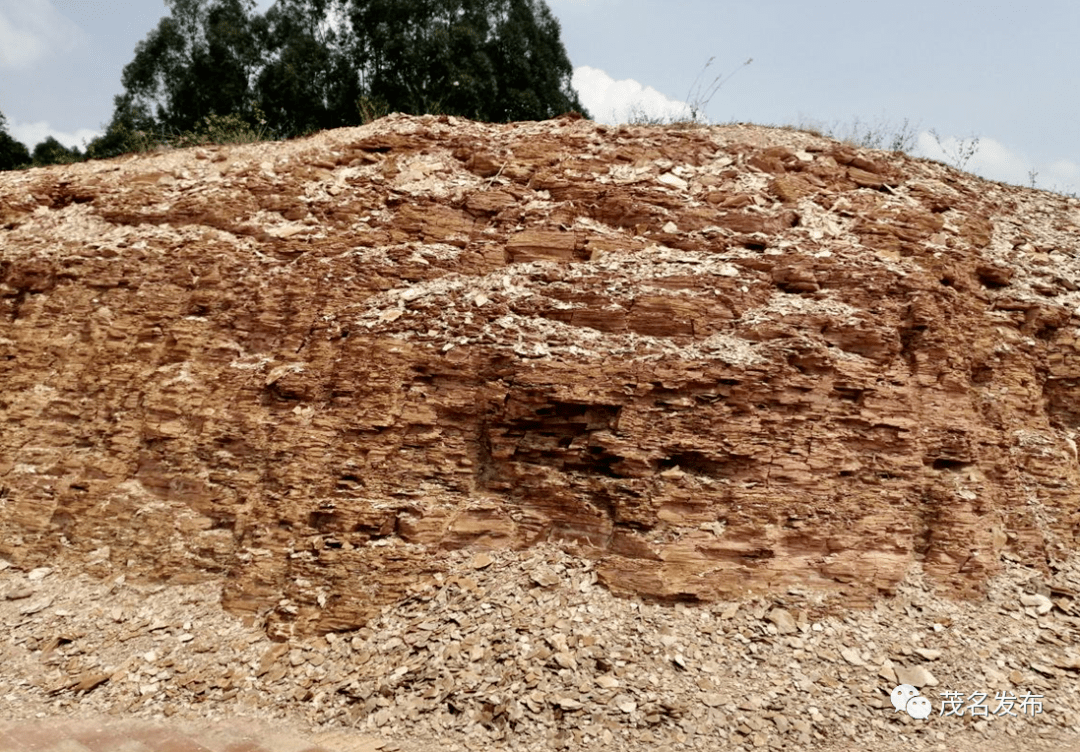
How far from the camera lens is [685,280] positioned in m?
6.93

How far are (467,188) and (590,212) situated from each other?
4.73ft

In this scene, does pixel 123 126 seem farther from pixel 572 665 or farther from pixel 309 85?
pixel 572 665

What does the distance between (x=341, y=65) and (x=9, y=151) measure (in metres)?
7.49

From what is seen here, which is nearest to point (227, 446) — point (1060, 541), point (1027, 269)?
point (1060, 541)

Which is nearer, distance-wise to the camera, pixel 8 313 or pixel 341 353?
pixel 341 353

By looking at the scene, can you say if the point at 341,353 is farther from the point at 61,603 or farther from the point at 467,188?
the point at 61,603

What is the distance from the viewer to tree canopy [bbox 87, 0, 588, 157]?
45.7 feet

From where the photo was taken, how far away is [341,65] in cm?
1472

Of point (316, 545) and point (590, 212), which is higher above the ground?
point (590, 212)

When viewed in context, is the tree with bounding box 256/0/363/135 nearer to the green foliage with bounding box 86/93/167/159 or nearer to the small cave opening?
the green foliage with bounding box 86/93/167/159

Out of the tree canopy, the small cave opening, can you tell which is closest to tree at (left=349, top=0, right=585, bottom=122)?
the tree canopy

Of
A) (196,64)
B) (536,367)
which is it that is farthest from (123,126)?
(536,367)

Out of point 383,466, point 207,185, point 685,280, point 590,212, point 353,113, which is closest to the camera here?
point 383,466

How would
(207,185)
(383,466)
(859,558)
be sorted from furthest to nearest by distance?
(207,185) < (383,466) < (859,558)
